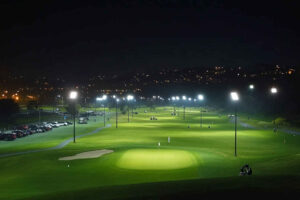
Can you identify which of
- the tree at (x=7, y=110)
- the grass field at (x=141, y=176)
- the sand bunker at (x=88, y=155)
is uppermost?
the tree at (x=7, y=110)

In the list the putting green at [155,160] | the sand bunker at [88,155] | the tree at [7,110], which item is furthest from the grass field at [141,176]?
the tree at [7,110]

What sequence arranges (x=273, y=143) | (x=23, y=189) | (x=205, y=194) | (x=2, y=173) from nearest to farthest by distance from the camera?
(x=205, y=194), (x=23, y=189), (x=2, y=173), (x=273, y=143)

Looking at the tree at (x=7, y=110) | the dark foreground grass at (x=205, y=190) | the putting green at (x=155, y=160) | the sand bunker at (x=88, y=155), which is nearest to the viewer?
the dark foreground grass at (x=205, y=190)

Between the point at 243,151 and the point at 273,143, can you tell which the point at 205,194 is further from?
the point at 273,143

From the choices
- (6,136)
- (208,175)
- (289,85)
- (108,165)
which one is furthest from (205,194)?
(289,85)

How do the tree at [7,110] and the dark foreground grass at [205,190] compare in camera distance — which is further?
the tree at [7,110]

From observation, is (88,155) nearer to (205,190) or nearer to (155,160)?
(155,160)

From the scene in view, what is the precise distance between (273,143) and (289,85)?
10147 cm

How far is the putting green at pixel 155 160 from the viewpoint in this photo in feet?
125

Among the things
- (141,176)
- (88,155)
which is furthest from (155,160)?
(88,155)

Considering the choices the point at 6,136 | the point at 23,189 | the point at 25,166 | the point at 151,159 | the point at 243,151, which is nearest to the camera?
the point at 23,189

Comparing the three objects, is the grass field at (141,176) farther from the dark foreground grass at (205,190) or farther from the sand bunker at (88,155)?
the sand bunker at (88,155)

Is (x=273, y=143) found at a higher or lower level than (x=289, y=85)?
lower

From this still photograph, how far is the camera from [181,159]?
43.1 meters
